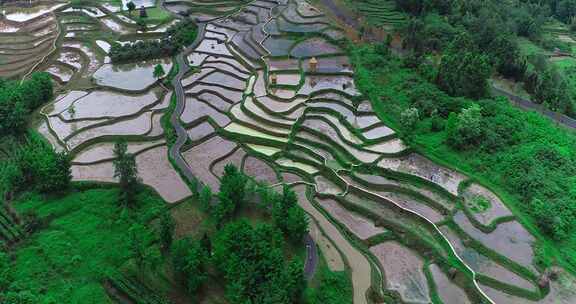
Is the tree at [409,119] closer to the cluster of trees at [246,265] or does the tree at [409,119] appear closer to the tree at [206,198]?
the cluster of trees at [246,265]

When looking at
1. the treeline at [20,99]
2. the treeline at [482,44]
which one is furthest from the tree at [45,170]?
the treeline at [482,44]

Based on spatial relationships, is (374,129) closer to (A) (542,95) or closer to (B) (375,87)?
(B) (375,87)

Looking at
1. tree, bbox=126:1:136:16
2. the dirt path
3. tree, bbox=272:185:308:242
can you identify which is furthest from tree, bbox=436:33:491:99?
tree, bbox=126:1:136:16

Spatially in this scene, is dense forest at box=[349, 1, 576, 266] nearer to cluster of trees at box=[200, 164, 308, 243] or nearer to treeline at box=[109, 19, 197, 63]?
cluster of trees at box=[200, 164, 308, 243]

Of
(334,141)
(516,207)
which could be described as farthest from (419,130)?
(516,207)

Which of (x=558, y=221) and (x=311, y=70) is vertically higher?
(x=311, y=70)

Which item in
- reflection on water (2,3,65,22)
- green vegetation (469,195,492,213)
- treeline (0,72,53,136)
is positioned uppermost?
reflection on water (2,3,65,22)
